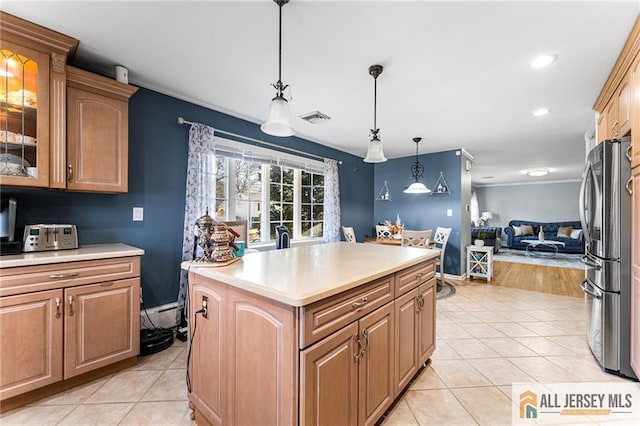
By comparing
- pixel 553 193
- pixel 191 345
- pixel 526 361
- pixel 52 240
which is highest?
pixel 553 193

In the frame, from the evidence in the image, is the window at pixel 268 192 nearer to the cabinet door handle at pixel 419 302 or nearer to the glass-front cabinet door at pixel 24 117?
the glass-front cabinet door at pixel 24 117

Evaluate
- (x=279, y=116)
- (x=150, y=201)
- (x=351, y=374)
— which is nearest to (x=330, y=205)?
(x=150, y=201)

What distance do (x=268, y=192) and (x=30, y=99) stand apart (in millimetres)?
2371

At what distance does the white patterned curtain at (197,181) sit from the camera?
277cm

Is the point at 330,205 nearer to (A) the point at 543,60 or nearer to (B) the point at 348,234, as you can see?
(B) the point at 348,234

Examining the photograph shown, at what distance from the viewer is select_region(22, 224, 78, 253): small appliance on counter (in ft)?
6.16

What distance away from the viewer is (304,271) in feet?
4.60

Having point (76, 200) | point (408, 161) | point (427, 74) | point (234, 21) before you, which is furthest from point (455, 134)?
point (76, 200)

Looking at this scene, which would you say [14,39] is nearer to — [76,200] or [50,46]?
[50,46]

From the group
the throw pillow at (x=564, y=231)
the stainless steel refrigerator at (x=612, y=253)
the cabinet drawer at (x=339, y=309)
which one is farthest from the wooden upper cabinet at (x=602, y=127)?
the throw pillow at (x=564, y=231)

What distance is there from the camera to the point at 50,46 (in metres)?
1.85

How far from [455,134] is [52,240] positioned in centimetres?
470

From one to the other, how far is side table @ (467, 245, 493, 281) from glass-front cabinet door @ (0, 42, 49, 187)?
18.8 feet

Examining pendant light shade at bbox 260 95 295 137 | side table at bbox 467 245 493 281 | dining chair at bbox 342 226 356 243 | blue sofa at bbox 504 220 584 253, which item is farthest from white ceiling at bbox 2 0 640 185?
blue sofa at bbox 504 220 584 253
